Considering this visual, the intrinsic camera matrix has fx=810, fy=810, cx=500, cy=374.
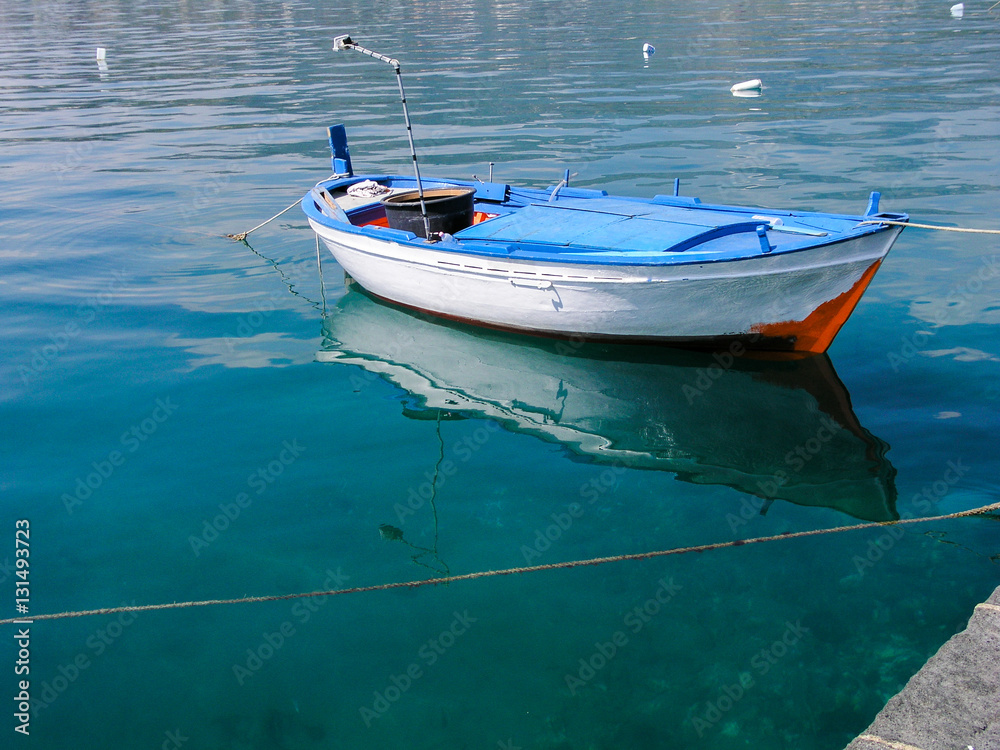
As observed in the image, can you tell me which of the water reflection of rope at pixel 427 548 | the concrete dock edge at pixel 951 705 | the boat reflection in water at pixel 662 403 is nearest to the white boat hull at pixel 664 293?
the boat reflection in water at pixel 662 403

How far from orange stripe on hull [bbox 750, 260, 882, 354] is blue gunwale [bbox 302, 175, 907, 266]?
2.00ft

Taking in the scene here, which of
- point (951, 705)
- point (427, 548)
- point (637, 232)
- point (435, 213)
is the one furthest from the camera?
point (435, 213)

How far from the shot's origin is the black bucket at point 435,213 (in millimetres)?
9203

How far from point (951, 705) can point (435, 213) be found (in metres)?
7.04

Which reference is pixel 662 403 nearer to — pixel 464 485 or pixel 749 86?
pixel 464 485

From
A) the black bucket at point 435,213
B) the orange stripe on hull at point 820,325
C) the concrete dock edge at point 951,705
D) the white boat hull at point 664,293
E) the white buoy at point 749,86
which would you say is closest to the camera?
the concrete dock edge at point 951,705

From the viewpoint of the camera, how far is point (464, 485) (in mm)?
6676

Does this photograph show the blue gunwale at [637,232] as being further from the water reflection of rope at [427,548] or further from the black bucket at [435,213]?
the water reflection of rope at [427,548]

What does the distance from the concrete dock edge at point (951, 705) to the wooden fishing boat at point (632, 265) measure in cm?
390

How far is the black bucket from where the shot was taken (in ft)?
30.2

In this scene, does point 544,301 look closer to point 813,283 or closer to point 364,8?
point 813,283

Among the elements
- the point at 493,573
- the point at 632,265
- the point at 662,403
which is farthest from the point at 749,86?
the point at 493,573

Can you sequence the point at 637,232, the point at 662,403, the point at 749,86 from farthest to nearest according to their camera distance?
the point at 749,86, the point at 637,232, the point at 662,403

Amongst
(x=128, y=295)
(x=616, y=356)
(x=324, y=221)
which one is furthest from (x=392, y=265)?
(x=128, y=295)
